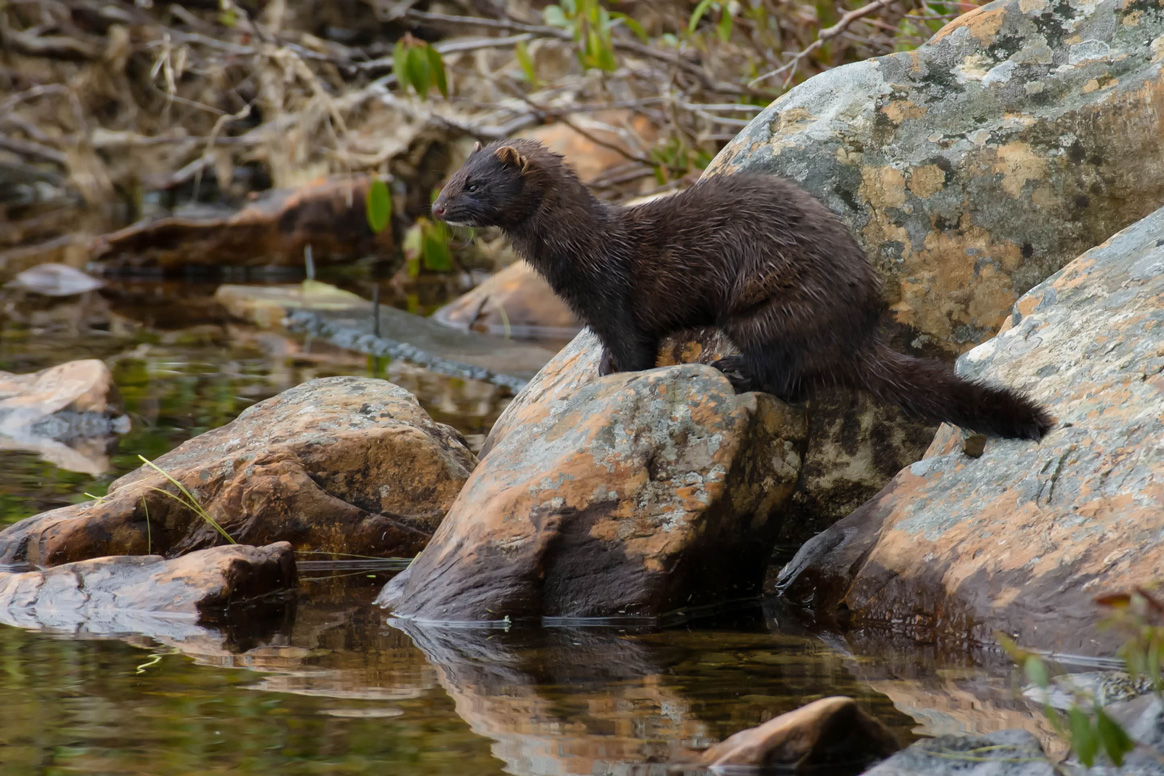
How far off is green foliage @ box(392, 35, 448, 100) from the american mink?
3.33 m

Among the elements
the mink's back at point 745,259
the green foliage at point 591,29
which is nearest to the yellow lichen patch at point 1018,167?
the mink's back at point 745,259

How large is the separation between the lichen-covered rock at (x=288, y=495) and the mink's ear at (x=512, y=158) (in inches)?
46.1

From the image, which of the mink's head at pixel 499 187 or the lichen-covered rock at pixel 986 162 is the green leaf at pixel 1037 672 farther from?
the mink's head at pixel 499 187

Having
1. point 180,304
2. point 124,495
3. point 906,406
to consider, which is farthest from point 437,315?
point 906,406

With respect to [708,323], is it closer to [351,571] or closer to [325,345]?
[351,571]

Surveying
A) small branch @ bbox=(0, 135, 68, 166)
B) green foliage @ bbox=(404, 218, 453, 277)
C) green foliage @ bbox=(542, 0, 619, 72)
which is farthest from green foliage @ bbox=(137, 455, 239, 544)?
small branch @ bbox=(0, 135, 68, 166)

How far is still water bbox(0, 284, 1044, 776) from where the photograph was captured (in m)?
3.37

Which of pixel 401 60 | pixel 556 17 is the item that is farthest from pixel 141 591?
pixel 556 17

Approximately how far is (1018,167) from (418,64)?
475 cm

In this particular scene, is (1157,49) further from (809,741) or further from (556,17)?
(556,17)

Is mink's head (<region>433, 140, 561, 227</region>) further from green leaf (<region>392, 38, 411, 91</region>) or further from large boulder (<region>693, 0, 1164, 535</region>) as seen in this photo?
green leaf (<region>392, 38, 411, 91</region>)

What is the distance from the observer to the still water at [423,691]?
11.1 ft

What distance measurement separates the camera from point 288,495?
5.50m

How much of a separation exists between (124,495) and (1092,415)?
3.54 m
